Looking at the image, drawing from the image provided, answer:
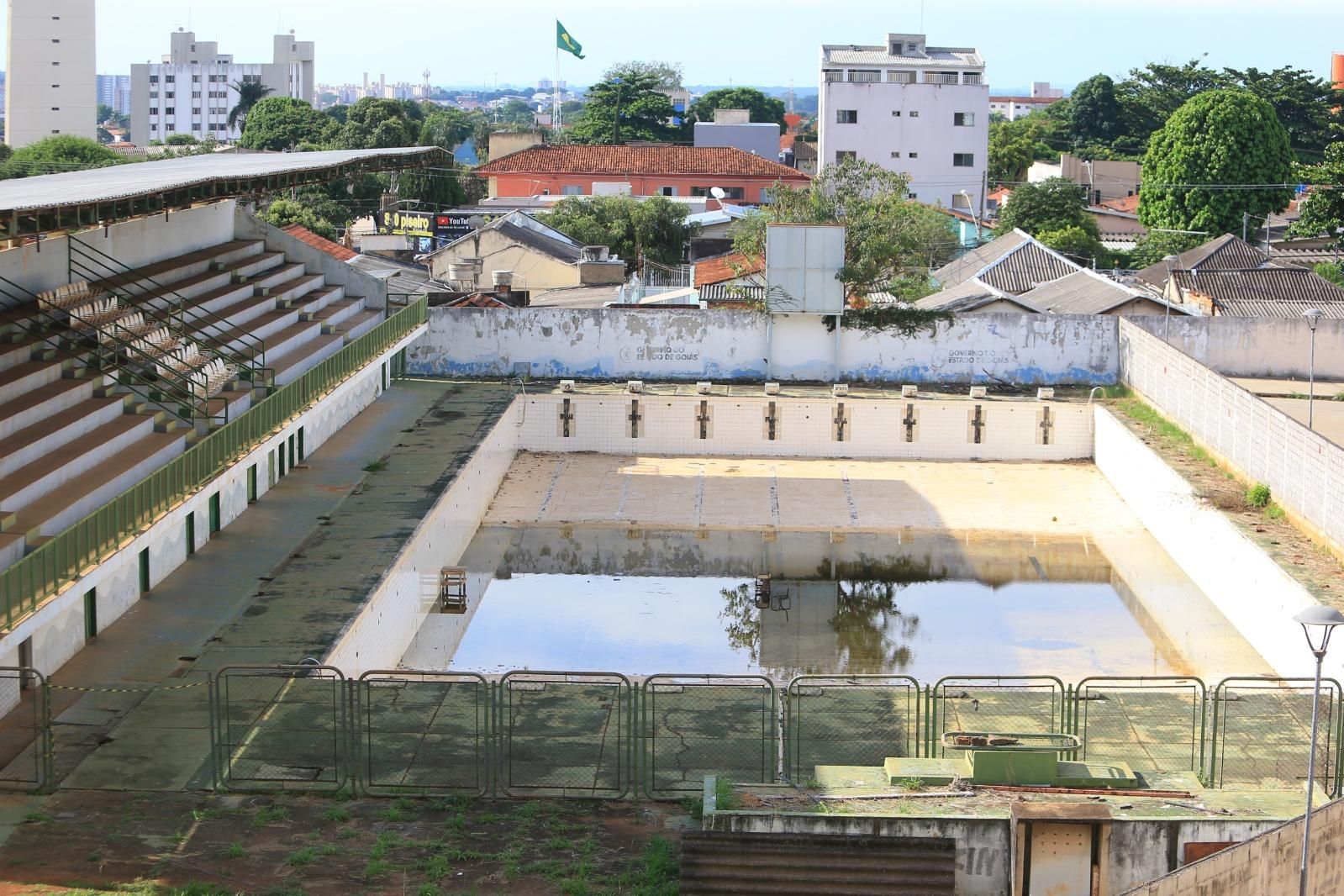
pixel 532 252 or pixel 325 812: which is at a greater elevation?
pixel 532 252

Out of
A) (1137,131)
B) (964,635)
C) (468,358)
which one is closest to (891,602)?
(964,635)

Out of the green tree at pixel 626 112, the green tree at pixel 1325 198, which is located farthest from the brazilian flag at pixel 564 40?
the green tree at pixel 1325 198

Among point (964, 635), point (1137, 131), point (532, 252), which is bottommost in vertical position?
point (964, 635)

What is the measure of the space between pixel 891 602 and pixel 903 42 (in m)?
64.9

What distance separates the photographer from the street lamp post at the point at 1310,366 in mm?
33812

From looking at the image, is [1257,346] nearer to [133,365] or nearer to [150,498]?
[133,365]

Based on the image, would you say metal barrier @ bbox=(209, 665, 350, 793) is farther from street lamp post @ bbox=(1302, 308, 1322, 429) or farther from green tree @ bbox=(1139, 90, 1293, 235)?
green tree @ bbox=(1139, 90, 1293, 235)

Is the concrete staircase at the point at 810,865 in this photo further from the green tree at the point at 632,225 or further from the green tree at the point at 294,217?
the green tree at the point at 632,225

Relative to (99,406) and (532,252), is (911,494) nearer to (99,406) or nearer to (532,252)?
(99,406)

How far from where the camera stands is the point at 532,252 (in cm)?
4716

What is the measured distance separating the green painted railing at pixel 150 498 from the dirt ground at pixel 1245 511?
523 inches

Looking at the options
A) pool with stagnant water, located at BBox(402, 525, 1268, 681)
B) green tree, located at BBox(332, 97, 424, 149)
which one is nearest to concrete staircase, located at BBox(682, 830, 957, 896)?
pool with stagnant water, located at BBox(402, 525, 1268, 681)

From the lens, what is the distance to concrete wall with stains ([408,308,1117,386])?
3700 cm

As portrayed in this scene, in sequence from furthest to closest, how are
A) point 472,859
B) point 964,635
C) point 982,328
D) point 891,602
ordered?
1. point 982,328
2. point 891,602
3. point 964,635
4. point 472,859
